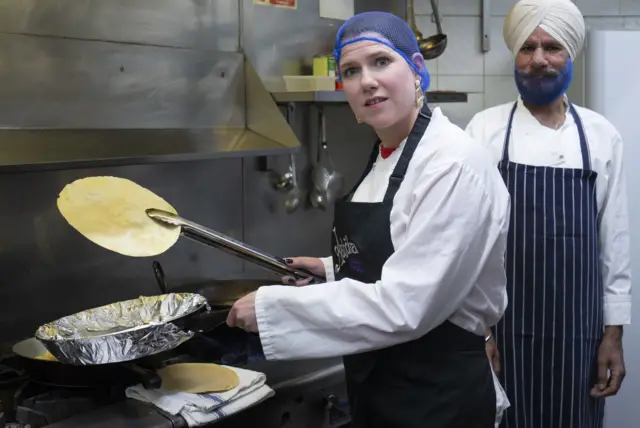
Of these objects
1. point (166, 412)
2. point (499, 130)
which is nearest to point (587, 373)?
point (499, 130)

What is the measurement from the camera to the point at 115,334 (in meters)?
1.23

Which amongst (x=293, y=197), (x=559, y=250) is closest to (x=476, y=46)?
(x=293, y=197)

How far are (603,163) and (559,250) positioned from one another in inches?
8.8

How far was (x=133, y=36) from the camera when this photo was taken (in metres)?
1.74

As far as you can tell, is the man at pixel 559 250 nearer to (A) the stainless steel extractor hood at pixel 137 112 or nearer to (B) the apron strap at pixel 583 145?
(B) the apron strap at pixel 583 145

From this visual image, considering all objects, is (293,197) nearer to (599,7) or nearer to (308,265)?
(308,265)

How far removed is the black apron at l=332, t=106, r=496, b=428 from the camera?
47.6 inches

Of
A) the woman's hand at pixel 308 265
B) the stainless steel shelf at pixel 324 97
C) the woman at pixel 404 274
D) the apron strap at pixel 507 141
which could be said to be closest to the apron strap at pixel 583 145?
the apron strap at pixel 507 141

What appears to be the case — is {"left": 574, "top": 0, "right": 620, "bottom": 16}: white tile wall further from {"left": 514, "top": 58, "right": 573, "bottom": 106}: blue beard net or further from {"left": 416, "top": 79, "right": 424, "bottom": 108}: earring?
{"left": 416, "top": 79, "right": 424, "bottom": 108}: earring

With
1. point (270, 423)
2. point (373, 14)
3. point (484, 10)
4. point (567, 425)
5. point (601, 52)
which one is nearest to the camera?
point (373, 14)

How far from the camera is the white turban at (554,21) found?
5.38ft

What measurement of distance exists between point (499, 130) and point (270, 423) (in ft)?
2.76

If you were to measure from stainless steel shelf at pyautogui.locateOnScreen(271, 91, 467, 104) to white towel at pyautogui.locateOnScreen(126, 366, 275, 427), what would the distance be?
31.7 inches

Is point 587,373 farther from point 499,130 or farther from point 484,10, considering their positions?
point 484,10
